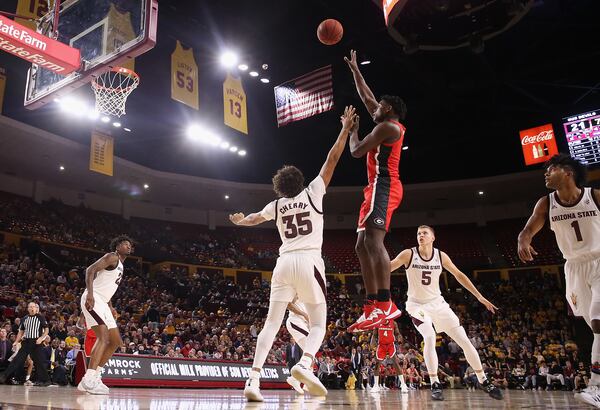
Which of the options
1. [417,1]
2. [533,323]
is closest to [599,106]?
[533,323]

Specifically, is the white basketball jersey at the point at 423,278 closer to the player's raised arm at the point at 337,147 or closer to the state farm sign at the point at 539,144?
the player's raised arm at the point at 337,147

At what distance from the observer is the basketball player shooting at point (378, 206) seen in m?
4.76

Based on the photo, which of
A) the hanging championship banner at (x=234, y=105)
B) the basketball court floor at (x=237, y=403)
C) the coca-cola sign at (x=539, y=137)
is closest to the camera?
the basketball court floor at (x=237, y=403)

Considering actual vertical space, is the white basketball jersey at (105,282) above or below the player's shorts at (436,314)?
above

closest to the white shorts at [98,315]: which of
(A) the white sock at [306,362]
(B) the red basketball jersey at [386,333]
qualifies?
(A) the white sock at [306,362]

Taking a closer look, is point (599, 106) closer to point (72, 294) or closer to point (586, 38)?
point (586, 38)

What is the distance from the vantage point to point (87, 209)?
87.2 feet

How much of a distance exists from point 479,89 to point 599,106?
208 inches

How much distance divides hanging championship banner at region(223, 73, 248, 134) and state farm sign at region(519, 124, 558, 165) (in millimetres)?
11543

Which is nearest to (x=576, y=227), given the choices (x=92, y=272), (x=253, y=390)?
(x=253, y=390)

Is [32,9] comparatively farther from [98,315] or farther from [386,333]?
[386,333]

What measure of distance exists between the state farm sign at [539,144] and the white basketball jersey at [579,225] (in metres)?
15.9

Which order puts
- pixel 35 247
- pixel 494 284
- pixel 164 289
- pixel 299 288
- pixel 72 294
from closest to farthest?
pixel 299 288 → pixel 72 294 → pixel 35 247 → pixel 164 289 → pixel 494 284

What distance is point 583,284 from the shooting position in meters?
4.19
